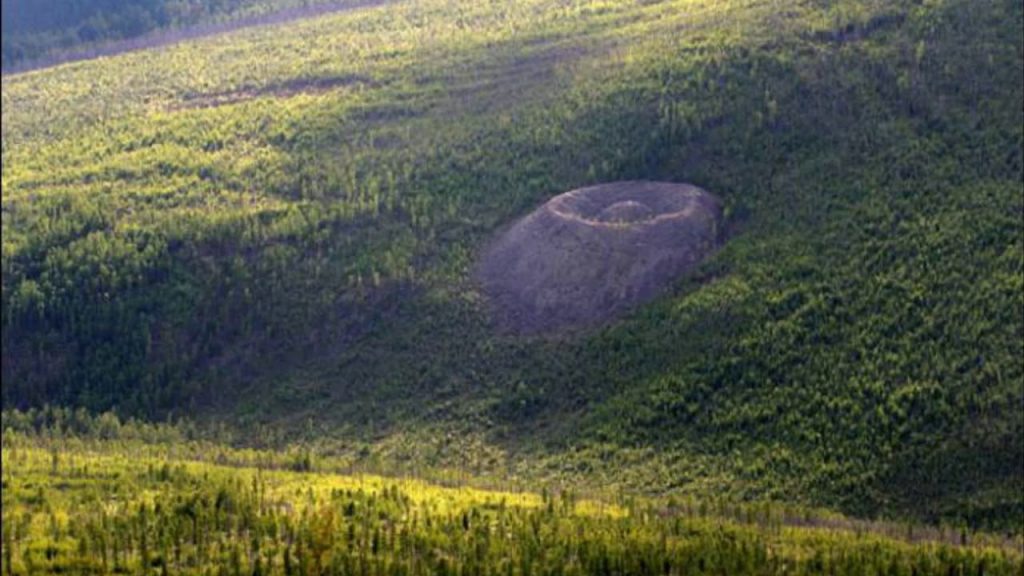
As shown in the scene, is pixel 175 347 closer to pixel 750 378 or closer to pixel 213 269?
pixel 213 269

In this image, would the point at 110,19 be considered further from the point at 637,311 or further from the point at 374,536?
the point at 374,536

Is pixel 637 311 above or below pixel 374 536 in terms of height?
below

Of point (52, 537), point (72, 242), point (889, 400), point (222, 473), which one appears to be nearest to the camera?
point (52, 537)

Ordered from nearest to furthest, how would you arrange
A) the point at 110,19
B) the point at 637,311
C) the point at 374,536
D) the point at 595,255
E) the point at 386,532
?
the point at 374,536 < the point at 386,532 < the point at 637,311 < the point at 595,255 < the point at 110,19

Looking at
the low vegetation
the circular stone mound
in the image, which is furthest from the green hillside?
the low vegetation

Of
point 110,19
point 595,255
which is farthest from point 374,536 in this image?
point 110,19

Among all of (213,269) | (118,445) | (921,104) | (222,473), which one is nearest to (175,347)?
(213,269)
